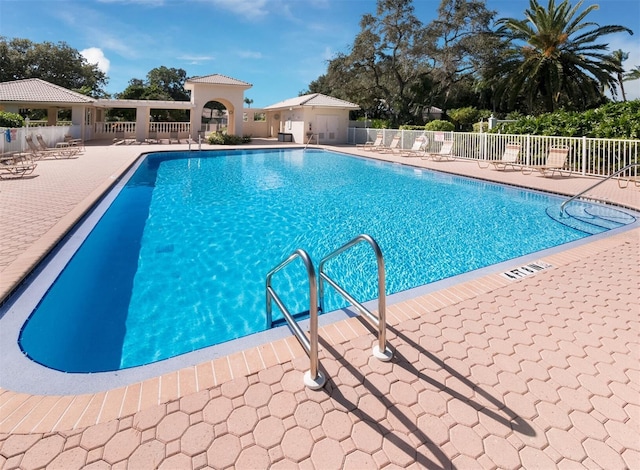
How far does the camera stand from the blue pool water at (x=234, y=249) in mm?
4008

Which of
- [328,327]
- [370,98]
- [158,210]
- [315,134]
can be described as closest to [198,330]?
[328,327]

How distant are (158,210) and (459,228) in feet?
22.7

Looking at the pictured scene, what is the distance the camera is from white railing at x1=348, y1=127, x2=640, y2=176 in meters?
11.9

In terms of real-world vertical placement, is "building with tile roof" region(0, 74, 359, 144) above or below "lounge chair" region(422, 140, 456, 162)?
above

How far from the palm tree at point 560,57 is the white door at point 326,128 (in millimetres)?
11997

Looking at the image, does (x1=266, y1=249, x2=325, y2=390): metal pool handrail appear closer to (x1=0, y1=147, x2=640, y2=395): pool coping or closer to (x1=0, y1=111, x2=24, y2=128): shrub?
(x1=0, y1=147, x2=640, y2=395): pool coping

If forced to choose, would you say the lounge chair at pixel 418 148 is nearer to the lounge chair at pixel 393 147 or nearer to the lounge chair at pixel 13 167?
the lounge chair at pixel 393 147

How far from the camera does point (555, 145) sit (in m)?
13.7

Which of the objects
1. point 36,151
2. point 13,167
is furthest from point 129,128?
point 13,167

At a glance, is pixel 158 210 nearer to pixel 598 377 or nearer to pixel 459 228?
pixel 459 228


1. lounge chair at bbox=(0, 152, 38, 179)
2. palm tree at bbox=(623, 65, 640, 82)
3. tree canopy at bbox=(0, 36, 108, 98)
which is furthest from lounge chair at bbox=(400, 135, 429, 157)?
tree canopy at bbox=(0, 36, 108, 98)

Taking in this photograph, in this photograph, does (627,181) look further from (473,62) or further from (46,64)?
(46,64)

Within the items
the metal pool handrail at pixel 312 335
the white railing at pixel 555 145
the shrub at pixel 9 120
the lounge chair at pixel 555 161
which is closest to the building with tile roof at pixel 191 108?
the shrub at pixel 9 120

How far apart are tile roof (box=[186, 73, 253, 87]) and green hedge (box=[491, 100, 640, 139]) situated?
703 inches
